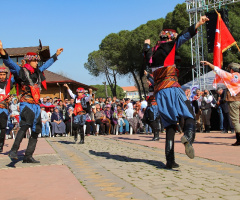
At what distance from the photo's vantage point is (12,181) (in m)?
4.65

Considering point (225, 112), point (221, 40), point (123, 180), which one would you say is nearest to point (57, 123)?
point (225, 112)

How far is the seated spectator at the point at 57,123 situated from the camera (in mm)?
17500

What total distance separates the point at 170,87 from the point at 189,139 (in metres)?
0.94

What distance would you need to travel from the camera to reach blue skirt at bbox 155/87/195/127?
5.21 m

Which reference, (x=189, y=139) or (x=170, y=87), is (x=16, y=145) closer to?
(x=170, y=87)

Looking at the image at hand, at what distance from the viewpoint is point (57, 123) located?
57.6 ft

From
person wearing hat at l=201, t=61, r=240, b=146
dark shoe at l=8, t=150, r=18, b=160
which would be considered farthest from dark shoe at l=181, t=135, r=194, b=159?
person wearing hat at l=201, t=61, r=240, b=146

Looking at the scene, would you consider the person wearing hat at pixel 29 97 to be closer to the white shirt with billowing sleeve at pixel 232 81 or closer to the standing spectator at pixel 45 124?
the white shirt with billowing sleeve at pixel 232 81

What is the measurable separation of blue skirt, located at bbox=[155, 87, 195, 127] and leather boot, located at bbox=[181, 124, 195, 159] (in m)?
0.20

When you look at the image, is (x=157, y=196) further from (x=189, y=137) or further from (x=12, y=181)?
(x=12, y=181)

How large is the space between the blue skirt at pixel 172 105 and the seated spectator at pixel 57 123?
41.7 feet

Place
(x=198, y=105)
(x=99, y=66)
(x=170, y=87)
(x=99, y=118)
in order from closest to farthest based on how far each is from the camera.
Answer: (x=170, y=87), (x=198, y=105), (x=99, y=118), (x=99, y=66)

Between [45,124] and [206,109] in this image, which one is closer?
[206,109]

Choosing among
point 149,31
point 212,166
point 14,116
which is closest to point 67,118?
point 14,116
